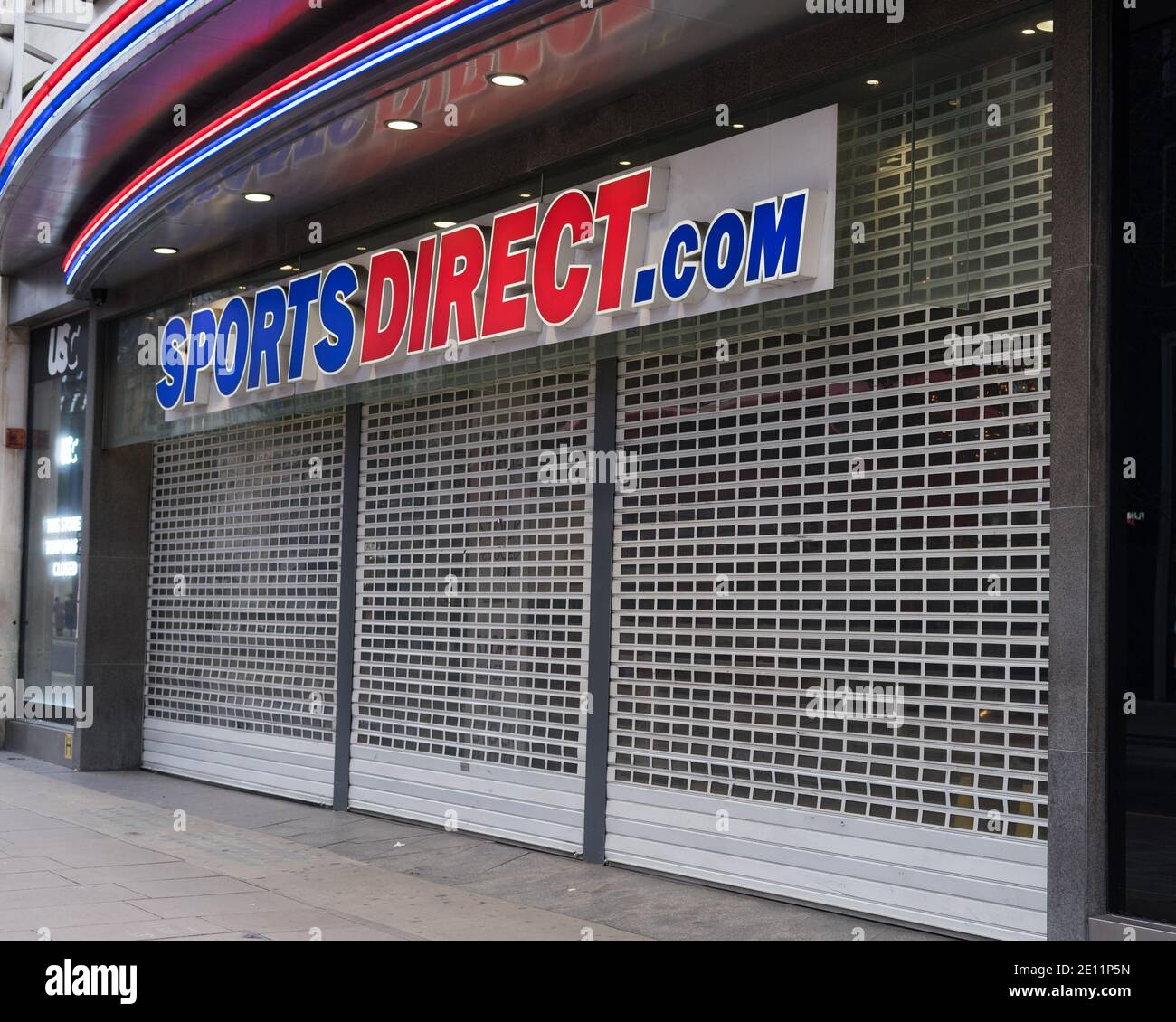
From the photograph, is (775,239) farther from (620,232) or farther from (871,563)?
(871,563)

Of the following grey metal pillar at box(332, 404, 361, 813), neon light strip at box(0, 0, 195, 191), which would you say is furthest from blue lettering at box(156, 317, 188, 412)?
grey metal pillar at box(332, 404, 361, 813)

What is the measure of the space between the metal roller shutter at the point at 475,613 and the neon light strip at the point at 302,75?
2.68 meters

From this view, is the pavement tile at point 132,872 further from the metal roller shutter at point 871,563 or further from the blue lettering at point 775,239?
the blue lettering at point 775,239

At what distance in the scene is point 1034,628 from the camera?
696 cm

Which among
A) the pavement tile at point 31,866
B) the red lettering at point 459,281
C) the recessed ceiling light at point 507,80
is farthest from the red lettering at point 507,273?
the pavement tile at point 31,866

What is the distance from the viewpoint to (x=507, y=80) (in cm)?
895

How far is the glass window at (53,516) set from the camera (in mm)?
16484

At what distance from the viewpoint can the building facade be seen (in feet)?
22.8

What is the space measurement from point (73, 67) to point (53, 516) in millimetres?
6774

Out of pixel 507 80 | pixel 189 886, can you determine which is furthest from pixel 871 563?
pixel 189 886

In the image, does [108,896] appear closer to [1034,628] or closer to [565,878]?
[565,878]

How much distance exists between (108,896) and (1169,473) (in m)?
6.68

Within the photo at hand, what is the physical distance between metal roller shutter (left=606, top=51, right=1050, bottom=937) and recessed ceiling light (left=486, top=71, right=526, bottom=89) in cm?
193

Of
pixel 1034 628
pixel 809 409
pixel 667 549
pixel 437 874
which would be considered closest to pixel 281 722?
pixel 437 874
